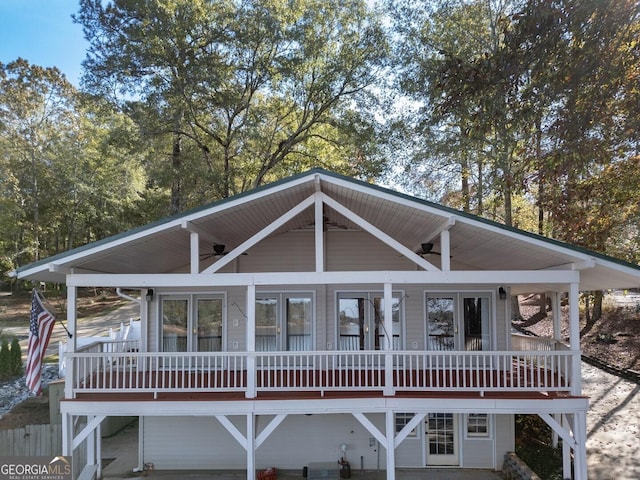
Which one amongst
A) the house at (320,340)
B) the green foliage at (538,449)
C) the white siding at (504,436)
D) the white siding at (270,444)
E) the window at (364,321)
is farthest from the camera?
the window at (364,321)

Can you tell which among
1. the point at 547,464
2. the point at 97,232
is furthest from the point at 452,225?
the point at 97,232

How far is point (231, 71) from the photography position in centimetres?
2217

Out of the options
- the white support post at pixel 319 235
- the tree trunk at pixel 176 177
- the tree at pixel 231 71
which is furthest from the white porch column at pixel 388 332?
the tree trunk at pixel 176 177

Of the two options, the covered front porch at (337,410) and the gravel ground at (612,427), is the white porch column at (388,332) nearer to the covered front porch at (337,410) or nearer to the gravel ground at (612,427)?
the covered front porch at (337,410)

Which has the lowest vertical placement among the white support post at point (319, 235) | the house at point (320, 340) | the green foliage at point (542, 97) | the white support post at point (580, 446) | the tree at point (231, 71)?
the white support post at point (580, 446)

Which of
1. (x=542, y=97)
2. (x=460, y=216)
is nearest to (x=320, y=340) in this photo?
(x=460, y=216)

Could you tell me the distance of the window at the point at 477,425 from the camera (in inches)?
449

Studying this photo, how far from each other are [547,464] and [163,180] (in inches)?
763

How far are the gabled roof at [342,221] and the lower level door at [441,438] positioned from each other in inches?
159

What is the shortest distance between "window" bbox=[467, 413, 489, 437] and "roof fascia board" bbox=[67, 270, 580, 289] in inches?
173

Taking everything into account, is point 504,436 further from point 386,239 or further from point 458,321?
point 386,239

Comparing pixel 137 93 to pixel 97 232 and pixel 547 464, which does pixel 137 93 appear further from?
pixel 97 232

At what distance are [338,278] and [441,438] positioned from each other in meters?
5.58

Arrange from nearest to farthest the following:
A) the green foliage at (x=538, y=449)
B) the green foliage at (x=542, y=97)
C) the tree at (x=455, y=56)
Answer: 1. the green foliage at (x=542, y=97)
2. the green foliage at (x=538, y=449)
3. the tree at (x=455, y=56)
